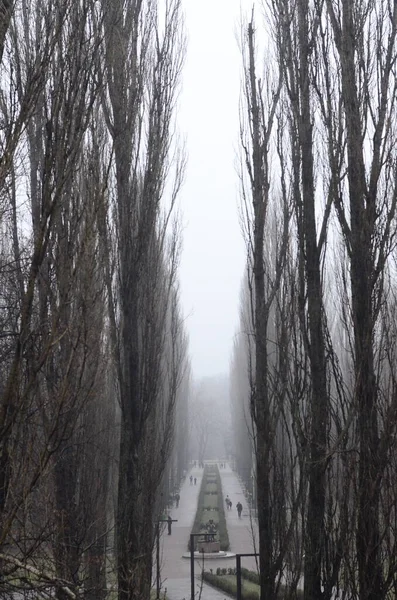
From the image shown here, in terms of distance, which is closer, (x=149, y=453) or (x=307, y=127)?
(x=307, y=127)

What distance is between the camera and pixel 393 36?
294 inches

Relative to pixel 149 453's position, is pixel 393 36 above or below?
above

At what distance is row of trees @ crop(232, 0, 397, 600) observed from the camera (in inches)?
245

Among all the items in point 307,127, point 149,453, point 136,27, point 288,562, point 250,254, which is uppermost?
point 136,27

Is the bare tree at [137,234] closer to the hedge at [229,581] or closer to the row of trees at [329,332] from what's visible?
the row of trees at [329,332]

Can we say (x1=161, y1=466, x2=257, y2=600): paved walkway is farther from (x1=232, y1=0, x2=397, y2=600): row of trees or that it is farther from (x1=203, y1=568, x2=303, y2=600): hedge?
(x1=232, y1=0, x2=397, y2=600): row of trees

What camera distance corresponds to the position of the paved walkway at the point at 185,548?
19281 millimetres

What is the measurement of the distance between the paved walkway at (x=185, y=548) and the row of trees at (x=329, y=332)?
2828 mm

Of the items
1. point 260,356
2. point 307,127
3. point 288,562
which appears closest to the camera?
point 307,127

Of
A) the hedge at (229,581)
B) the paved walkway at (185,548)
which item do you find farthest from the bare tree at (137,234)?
the hedge at (229,581)

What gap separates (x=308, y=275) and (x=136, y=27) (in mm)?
5235

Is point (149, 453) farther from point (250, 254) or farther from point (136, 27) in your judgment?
point (136, 27)

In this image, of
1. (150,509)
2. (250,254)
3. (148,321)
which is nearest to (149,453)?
(150,509)

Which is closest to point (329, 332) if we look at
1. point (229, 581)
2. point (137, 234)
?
point (137, 234)
